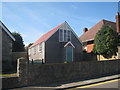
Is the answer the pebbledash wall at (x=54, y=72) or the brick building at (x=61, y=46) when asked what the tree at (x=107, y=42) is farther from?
the pebbledash wall at (x=54, y=72)

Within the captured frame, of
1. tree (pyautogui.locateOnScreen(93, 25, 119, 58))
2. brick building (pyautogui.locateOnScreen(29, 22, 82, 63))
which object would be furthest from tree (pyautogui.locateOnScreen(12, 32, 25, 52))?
tree (pyautogui.locateOnScreen(93, 25, 119, 58))

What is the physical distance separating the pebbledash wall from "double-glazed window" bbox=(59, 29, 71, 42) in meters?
9.71

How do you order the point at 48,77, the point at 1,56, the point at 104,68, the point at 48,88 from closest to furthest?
1. the point at 48,88
2. the point at 48,77
3. the point at 104,68
4. the point at 1,56

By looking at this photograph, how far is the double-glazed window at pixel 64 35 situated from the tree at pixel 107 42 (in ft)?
16.1

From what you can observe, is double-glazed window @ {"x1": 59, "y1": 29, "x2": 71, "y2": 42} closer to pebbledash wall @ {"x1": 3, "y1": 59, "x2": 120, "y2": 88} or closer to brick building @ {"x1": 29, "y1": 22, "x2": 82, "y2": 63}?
brick building @ {"x1": 29, "y1": 22, "x2": 82, "y2": 63}

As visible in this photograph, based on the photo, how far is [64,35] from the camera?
885 inches

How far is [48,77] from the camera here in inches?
413

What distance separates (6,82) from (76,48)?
15941mm

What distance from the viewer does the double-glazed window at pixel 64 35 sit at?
22.1 meters

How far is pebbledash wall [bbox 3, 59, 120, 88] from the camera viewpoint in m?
9.37

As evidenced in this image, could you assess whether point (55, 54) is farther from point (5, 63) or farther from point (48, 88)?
point (48, 88)

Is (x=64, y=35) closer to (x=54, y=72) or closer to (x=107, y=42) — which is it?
(x=107, y=42)

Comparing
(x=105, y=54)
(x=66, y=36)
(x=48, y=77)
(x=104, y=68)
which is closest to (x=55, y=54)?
(x=66, y=36)

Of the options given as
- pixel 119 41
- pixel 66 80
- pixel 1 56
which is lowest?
pixel 66 80
